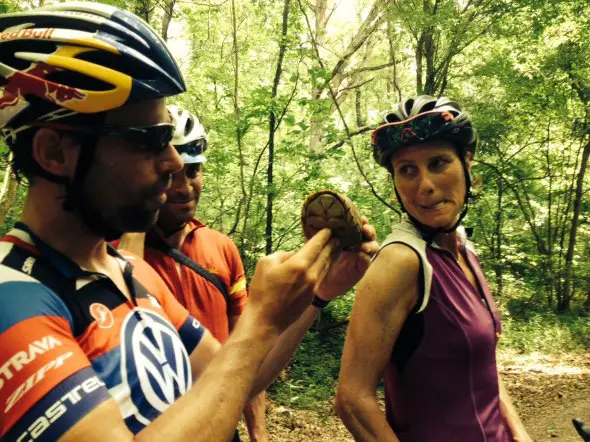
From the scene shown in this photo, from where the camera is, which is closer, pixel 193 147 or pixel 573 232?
pixel 193 147

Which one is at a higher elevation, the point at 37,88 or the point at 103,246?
the point at 37,88

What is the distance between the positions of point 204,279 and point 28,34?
2029mm

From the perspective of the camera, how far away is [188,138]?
337 cm

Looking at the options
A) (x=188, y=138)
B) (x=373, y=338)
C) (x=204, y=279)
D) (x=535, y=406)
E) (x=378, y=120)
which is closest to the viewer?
(x=373, y=338)

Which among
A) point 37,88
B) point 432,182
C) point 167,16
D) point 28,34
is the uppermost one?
point 167,16

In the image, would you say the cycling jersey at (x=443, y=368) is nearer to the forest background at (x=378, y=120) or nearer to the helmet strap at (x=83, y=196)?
the helmet strap at (x=83, y=196)

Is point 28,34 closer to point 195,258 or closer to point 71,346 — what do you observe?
point 71,346

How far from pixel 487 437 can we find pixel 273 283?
1.48 metres

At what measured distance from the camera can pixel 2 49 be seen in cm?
140

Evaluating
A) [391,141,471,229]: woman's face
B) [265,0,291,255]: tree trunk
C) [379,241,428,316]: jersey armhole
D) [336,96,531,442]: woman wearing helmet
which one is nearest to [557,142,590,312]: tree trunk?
[265,0,291,255]: tree trunk

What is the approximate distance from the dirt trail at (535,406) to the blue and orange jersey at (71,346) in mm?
5555

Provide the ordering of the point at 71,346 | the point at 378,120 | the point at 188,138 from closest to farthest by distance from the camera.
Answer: the point at 71,346 < the point at 188,138 < the point at 378,120

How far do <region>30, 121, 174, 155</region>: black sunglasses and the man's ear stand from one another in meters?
0.03

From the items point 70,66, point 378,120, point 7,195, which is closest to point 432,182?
point 70,66
